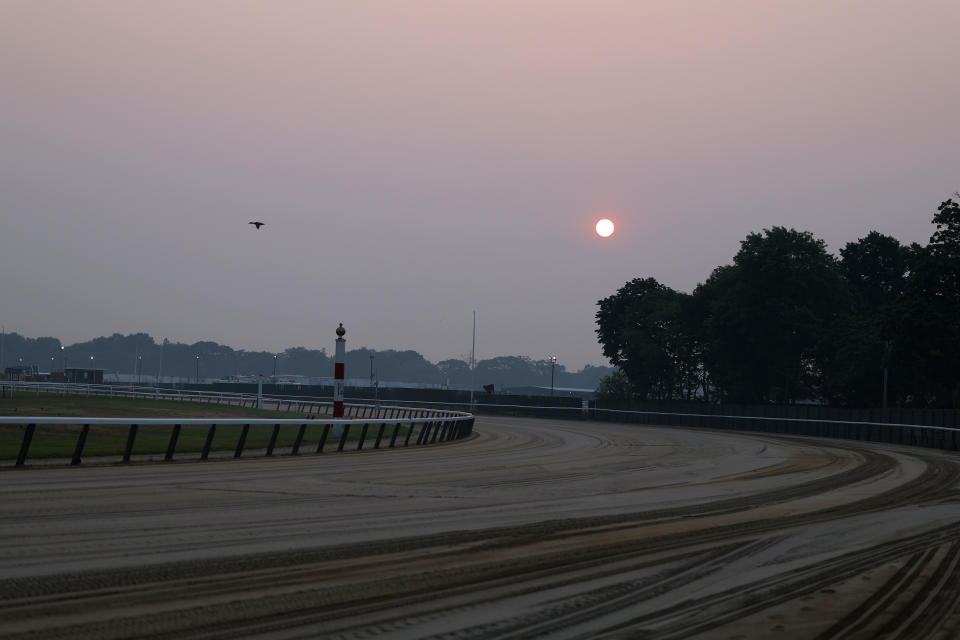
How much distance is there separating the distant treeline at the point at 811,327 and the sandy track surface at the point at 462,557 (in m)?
39.7

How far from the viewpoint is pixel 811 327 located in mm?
75312

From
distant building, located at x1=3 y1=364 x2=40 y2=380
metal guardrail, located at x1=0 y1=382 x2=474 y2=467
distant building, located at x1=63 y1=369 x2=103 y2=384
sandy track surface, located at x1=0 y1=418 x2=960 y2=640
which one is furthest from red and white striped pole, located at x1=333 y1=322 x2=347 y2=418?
distant building, located at x1=3 y1=364 x2=40 y2=380

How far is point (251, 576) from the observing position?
7.12 meters

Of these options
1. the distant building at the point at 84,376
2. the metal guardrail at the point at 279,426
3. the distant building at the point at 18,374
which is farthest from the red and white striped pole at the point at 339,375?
the distant building at the point at 18,374

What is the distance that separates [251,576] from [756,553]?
169 inches

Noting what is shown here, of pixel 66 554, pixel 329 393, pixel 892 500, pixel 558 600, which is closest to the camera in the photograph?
pixel 558 600

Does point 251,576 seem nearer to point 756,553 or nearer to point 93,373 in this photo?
point 756,553

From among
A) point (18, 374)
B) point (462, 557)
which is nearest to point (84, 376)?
point (18, 374)

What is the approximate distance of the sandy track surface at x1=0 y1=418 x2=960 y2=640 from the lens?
5.93 metres

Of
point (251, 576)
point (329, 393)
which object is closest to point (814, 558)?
point (251, 576)

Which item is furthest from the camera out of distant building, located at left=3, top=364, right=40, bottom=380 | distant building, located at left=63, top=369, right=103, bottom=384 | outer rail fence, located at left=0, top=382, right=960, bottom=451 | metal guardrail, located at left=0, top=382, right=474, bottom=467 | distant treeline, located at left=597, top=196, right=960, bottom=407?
distant building, located at left=3, top=364, right=40, bottom=380

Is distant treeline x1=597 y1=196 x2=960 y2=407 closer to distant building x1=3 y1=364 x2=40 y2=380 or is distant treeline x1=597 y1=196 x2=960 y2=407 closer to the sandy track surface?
the sandy track surface

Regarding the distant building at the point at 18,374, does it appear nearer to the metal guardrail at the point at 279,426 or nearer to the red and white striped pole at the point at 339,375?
the metal guardrail at the point at 279,426

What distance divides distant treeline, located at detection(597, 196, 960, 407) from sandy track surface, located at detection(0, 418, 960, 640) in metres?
39.7
